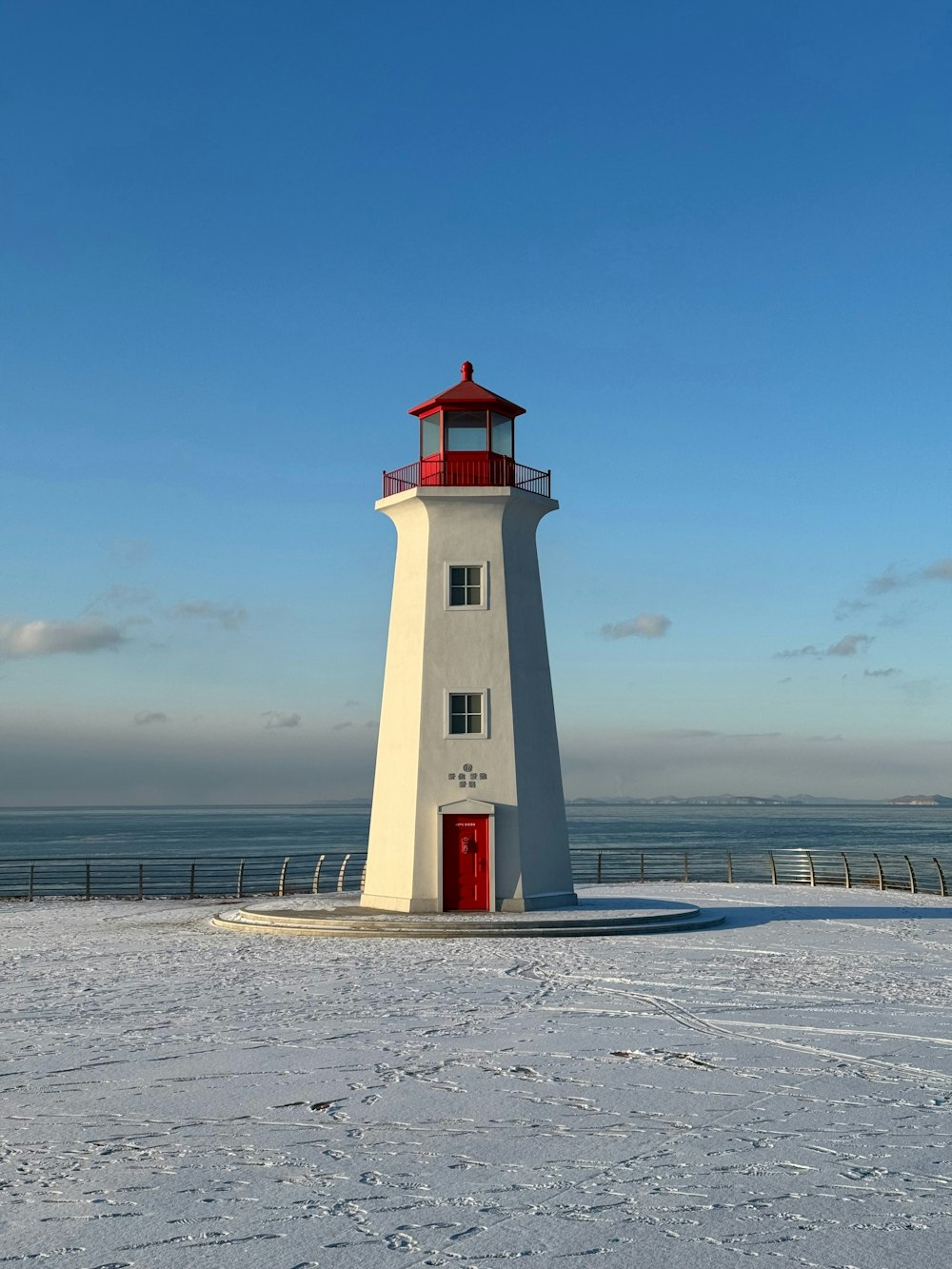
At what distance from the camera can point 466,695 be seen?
21125mm

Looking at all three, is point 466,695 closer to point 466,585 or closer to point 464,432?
point 466,585

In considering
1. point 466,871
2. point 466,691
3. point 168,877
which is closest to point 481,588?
point 466,691

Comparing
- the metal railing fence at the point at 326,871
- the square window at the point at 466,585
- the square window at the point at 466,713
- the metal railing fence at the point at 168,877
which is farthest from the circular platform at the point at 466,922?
the metal railing fence at the point at 326,871

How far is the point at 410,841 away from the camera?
2072 centimetres

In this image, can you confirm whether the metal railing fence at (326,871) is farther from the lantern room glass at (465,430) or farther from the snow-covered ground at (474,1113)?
the snow-covered ground at (474,1113)

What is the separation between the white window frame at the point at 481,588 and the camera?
21.4 meters

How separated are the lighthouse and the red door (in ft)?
0.08

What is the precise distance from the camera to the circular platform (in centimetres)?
1903

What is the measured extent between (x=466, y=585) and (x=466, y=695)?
1978 mm

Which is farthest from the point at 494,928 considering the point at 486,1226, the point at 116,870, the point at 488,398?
the point at 116,870

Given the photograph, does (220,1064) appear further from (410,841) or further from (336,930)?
(410,841)

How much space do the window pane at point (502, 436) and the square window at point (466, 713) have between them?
450cm

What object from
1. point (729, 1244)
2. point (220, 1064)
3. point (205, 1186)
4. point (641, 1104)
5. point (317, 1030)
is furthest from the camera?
point (317, 1030)

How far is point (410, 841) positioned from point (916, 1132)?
13370 millimetres
